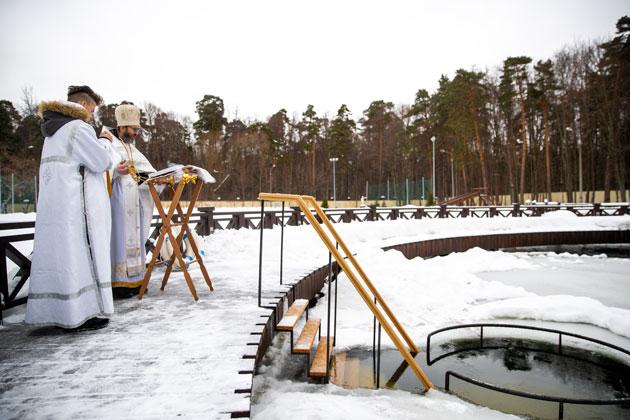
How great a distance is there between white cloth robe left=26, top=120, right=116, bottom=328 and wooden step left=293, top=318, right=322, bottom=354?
5.74 feet

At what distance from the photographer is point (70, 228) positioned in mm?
3199

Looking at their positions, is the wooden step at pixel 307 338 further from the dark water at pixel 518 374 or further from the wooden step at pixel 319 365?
the dark water at pixel 518 374

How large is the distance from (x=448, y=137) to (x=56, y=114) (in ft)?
136

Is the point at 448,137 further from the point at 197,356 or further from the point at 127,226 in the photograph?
the point at 197,356

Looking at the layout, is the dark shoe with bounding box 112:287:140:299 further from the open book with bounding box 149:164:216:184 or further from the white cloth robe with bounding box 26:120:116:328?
the open book with bounding box 149:164:216:184

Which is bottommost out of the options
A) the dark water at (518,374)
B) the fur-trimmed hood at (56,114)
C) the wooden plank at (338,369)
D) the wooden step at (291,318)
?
the dark water at (518,374)

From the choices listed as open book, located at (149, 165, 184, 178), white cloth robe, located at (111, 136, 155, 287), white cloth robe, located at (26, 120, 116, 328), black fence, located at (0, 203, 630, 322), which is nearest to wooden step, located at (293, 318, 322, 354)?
black fence, located at (0, 203, 630, 322)

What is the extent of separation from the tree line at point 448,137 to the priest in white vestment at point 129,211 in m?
17.6

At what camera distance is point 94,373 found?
2529 mm

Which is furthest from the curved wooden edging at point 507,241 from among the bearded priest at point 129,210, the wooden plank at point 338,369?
the bearded priest at point 129,210

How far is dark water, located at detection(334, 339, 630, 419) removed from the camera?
371 centimetres

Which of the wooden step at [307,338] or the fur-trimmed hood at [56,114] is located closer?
the fur-trimmed hood at [56,114]

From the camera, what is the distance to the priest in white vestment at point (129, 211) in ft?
14.4

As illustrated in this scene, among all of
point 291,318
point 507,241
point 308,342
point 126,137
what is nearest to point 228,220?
point 126,137
